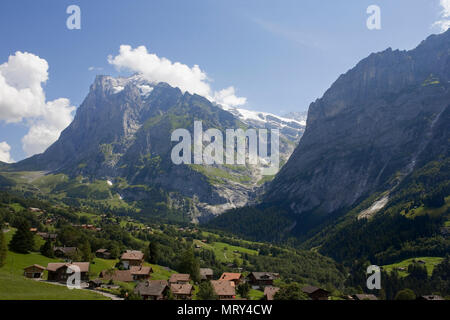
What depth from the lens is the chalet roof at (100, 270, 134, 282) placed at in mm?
94131

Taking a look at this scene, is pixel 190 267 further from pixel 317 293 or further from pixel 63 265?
pixel 63 265

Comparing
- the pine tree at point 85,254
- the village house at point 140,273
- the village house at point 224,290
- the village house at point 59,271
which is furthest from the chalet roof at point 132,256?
the village house at point 224,290

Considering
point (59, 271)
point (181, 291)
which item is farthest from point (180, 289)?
point (59, 271)

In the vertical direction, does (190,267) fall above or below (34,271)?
below

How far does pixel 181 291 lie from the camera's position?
8700cm

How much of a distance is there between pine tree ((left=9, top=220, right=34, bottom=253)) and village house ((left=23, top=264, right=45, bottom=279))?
22.3m

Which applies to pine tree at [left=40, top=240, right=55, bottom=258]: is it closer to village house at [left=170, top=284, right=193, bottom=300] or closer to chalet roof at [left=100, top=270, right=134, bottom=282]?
chalet roof at [left=100, top=270, right=134, bottom=282]

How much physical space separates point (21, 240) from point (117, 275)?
108ft

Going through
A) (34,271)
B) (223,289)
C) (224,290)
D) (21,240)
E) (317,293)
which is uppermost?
(21,240)

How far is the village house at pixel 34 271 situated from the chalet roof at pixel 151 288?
24.6 m

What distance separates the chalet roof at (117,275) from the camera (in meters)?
94.1

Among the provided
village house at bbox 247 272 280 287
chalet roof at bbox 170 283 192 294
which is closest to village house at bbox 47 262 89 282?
chalet roof at bbox 170 283 192 294

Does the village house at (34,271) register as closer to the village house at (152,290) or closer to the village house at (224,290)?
the village house at (152,290)
